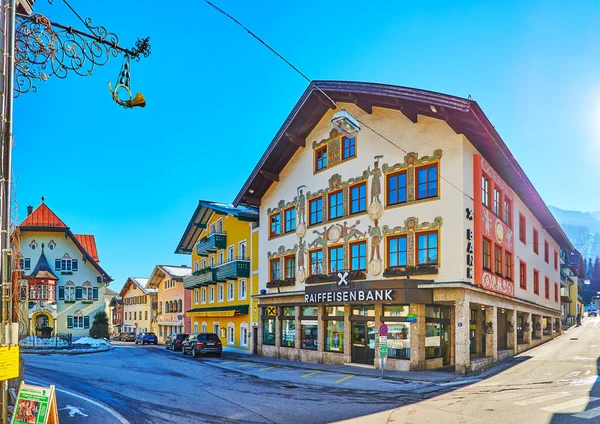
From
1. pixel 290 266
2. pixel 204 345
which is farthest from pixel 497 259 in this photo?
pixel 204 345

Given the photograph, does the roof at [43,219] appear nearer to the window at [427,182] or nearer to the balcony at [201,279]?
the balcony at [201,279]

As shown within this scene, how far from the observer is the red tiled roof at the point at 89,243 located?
204 feet

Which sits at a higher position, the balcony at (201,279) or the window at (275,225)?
the window at (275,225)

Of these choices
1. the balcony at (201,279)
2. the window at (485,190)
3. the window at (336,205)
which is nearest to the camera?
the window at (485,190)

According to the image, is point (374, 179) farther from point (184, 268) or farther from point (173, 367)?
point (184, 268)

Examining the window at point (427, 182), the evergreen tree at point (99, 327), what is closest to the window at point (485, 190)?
the window at point (427, 182)

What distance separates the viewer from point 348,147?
2709 cm

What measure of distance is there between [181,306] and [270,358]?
1090 inches

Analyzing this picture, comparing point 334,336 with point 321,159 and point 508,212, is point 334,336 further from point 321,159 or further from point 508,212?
point 508,212

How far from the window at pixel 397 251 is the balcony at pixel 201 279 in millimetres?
19920

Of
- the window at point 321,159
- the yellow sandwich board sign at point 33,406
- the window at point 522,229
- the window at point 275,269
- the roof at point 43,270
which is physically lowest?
the roof at point 43,270

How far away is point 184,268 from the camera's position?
66.9 m

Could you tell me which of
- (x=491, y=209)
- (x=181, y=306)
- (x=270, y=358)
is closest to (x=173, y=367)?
(x=270, y=358)

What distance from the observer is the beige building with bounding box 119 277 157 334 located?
71250 millimetres
